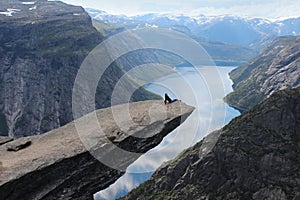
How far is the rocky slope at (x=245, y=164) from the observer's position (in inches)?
5335

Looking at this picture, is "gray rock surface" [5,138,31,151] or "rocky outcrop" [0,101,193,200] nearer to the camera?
"rocky outcrop" [0,101,193,200]

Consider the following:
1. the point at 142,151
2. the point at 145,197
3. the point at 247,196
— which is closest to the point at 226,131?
the point at 247,196

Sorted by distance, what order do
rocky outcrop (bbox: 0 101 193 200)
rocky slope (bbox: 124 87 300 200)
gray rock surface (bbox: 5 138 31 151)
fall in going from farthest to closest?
rocky slope (bbox: 124 87 300 200) → gray rock surface (bbox: 5 138 31 151) → rocky outcrop (bbox: 0 101 193 200)

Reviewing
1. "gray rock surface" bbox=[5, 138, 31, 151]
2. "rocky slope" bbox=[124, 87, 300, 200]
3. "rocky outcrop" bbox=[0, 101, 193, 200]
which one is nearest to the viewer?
"rocky outcrop" bbox=[0, 101, 193, 200]

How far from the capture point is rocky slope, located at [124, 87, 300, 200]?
135500mm

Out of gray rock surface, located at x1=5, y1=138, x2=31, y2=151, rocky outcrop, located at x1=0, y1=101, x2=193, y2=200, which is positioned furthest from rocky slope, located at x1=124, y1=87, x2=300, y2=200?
gray rock surface, located at x1=5, y1=138, x2=31, y2=151

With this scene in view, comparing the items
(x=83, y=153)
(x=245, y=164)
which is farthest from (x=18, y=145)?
(x=245, y=164)

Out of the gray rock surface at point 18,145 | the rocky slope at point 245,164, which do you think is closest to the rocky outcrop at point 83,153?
the gray rock surface at point 18,145

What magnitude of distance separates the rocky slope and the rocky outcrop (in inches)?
4116

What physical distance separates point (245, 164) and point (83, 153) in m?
128

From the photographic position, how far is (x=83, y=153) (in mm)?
25844

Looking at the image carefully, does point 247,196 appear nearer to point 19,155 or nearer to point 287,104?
point 287,104

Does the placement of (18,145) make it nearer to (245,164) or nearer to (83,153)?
(83,153)

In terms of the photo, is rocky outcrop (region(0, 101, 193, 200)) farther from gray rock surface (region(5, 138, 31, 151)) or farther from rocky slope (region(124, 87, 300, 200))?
rocky slope (region(124, 87, 300, 200))
